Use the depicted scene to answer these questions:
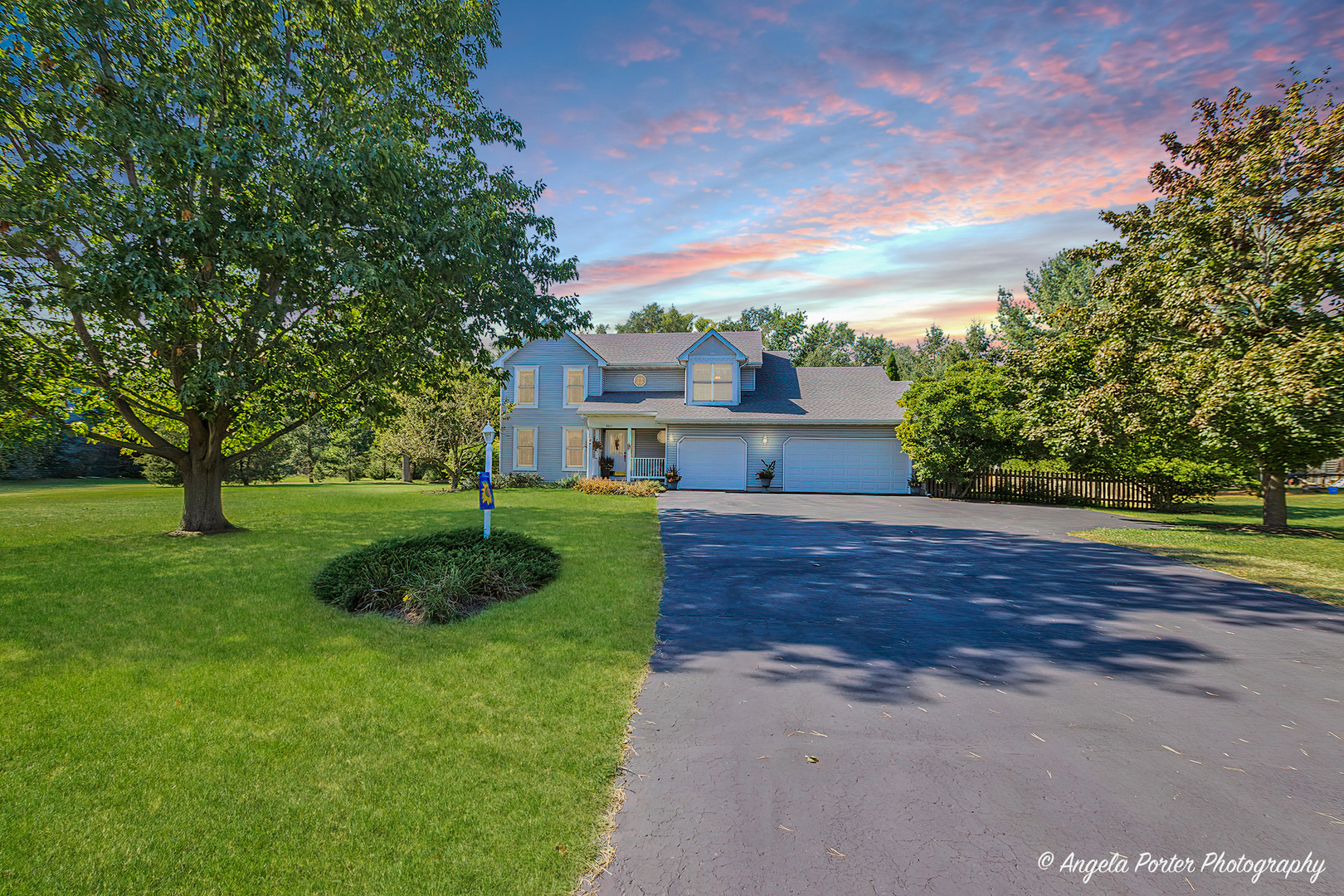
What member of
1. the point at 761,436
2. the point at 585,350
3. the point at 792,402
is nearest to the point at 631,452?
the point at 585,350

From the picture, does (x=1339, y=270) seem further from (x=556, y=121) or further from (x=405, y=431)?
(x=405, y=431)

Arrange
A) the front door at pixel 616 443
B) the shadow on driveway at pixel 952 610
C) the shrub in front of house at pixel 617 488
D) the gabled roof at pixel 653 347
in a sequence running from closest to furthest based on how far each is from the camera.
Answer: the shadow on driveway at pixel 952 610, the shrub in front of house at pixel 617 488, the gabled roof at pixel 653 347, the front door at pixel 616 443

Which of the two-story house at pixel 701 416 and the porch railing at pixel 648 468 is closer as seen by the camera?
the two-story house at pixel 701 416

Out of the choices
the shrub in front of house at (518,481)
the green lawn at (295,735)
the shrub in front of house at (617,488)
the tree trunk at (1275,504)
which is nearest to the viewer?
the green lawn at (295,735)

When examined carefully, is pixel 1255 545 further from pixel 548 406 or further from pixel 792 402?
pixel 548 406

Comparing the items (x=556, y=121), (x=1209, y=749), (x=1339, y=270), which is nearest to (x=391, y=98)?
Result: (x=556, y=121)

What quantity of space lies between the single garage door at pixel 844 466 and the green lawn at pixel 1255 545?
772 cm

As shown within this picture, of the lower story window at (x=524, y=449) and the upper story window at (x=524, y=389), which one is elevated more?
the upper story window at (x=524, y=389)

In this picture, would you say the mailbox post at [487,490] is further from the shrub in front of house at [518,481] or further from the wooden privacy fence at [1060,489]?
the wooden privacy fence at [1060,489]

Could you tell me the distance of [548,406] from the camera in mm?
25312

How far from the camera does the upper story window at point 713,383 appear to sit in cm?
2516

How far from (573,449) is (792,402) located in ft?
32.5

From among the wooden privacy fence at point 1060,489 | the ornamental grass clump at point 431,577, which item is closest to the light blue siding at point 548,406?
the wooden privacy fence at point 1060,489

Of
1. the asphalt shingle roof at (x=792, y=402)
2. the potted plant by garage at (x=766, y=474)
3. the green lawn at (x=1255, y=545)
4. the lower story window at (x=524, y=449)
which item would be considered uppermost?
the asphalt shingle roof at (x=792, y=402)
